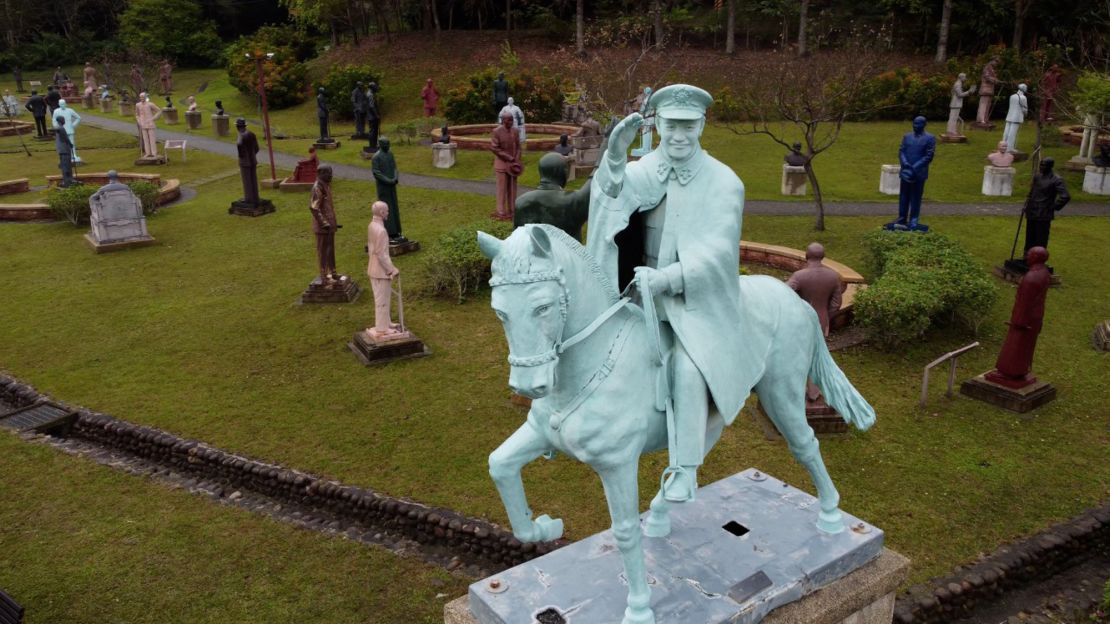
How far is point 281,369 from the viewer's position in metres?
10.6

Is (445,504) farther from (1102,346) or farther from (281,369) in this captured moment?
(1102,346)

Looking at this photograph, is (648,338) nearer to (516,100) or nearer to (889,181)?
(889,181)

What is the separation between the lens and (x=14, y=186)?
68.8 ft

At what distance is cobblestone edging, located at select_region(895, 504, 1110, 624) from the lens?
615 centimetres

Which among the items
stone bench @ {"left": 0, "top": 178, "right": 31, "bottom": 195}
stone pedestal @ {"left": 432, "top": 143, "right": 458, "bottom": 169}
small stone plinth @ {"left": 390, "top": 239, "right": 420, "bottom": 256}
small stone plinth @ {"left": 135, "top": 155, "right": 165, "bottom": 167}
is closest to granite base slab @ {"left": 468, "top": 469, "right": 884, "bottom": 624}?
small stone plinth @ {"left": 390, "top": 239, "right": 420, "bottom": 256}

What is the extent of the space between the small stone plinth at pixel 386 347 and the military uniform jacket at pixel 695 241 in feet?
21.5

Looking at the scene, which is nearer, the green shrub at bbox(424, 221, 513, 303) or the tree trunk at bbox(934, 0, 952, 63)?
the green shrub at bbox(424, 221, 513, 303)

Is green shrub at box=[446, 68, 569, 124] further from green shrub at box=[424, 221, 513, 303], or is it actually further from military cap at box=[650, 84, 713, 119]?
military cap at box=[650, 84, 713, 119]

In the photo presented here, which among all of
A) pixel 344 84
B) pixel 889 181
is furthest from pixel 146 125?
pixel 889 181

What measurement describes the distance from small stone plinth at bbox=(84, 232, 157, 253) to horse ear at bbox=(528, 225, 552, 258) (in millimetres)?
14625

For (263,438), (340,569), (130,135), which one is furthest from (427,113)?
(340,569)

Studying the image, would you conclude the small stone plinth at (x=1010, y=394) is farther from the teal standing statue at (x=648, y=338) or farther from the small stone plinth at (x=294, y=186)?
the small stone plinth at (x=294, y=186)

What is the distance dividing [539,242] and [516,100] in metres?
26.1

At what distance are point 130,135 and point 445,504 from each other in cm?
2798
